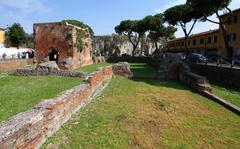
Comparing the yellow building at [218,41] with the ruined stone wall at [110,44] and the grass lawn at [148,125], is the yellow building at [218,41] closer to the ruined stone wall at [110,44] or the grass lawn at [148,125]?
the ruined stone wall at [110,44]

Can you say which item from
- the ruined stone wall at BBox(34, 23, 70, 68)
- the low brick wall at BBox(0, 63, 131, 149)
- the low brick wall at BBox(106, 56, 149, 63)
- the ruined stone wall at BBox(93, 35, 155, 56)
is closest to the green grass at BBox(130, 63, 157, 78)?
the ruined stone wall at BBox(34, 23, 70, 68)

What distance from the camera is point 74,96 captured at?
826 centimetres

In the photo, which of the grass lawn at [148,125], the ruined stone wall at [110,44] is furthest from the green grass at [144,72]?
the ruined stone wall at [110,44]

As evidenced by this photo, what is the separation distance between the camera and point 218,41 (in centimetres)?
4397

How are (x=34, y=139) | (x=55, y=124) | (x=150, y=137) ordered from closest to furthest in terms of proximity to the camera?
(x=34, y=139) → (x=55, y=124) → (x=150, y=137)

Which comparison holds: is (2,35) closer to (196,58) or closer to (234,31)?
(196,58)

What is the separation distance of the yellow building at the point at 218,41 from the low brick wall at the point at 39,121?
82.3 ft

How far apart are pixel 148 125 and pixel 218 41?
129ft

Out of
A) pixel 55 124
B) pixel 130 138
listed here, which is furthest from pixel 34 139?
pixel 130 138

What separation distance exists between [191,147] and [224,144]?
2.97ft

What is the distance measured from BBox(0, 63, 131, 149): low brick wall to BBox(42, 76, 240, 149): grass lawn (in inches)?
9.1

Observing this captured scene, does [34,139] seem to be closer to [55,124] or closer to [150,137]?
[55,124]

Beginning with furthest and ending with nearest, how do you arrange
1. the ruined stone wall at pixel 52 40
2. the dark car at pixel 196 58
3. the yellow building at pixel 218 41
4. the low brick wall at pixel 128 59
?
the low brick wall at pixel 128 59, the yellow building at pixel 218 41, the dark car at pixel 196 58, the ruined stone wall at pixel 52 40

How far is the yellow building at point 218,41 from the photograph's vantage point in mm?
36625
